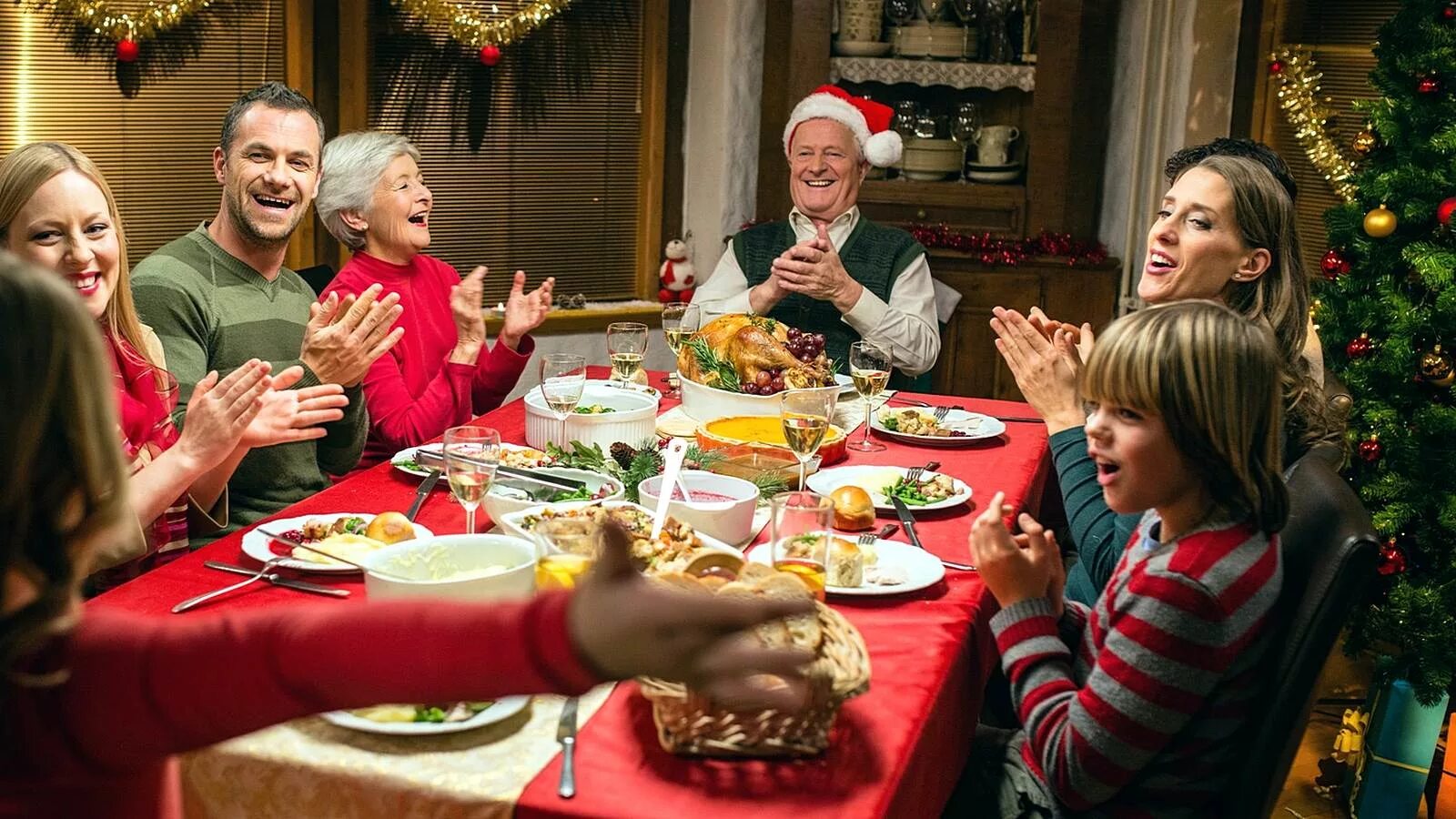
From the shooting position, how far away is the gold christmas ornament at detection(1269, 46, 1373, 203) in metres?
4.09

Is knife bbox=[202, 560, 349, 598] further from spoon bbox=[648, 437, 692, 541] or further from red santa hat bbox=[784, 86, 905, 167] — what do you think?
red santa hat bbox=[784, 86, 905, 167]

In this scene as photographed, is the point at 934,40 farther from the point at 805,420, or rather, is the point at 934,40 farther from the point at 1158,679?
the point at 1158,679

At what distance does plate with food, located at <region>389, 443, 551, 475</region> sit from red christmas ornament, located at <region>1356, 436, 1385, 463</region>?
2.05 m

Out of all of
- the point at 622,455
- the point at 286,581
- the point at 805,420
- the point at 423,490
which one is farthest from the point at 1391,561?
the point at 286,581

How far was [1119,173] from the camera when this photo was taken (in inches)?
198

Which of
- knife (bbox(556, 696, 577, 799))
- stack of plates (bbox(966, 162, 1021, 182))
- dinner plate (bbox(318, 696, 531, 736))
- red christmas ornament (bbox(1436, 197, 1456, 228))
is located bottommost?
knife (bbox(556, 696, 577, 799))

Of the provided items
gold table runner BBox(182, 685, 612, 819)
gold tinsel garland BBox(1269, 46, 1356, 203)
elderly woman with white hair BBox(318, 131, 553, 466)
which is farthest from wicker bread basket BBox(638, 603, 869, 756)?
gold tinsel garland BBox(1269, 46, 1356, 203)

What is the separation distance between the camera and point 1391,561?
318 centimetres

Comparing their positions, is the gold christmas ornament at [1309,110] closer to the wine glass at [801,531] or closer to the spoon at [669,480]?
the spoon at [669,480]

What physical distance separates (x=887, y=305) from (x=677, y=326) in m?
0.93

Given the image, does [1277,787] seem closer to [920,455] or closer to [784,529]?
[784,529]

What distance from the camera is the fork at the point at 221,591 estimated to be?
1.72 m

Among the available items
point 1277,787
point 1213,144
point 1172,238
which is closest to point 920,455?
point 1172,238

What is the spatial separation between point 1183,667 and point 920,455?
4.23 feet
